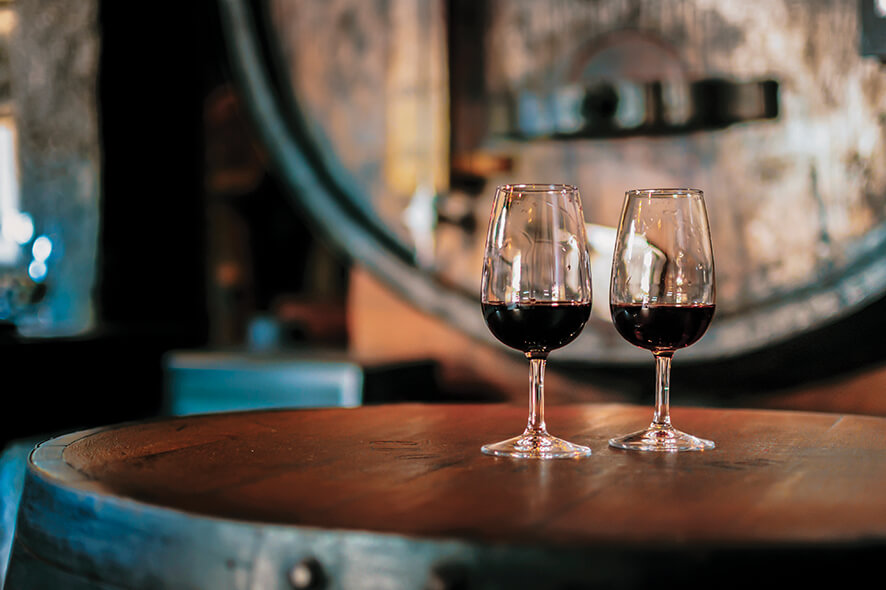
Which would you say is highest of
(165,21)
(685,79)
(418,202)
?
(165,21)

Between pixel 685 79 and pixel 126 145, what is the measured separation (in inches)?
48.9

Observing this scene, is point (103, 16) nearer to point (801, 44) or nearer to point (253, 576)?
point (801, 44)

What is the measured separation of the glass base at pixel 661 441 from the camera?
33.6 inches

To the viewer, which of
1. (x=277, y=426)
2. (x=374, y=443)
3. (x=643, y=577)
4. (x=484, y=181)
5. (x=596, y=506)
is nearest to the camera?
(x=643, y=577)

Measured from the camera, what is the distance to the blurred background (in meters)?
1.52

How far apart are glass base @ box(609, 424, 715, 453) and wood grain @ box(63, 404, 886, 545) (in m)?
0.02

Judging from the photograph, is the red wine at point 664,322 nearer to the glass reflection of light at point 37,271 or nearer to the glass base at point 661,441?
the glass base at point 661,441

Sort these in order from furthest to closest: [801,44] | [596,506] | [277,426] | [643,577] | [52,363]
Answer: [52,363] → [801,44] → [277,426] → [596,506] → [643,577]

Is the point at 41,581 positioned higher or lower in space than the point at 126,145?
lower

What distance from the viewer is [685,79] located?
162 cm

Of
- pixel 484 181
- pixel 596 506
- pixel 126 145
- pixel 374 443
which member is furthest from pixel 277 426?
pixel 126 145

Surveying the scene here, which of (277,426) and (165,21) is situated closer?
(277,426)

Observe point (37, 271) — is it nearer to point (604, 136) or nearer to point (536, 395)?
point (604, 136)

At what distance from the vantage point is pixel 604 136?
1.71 m
